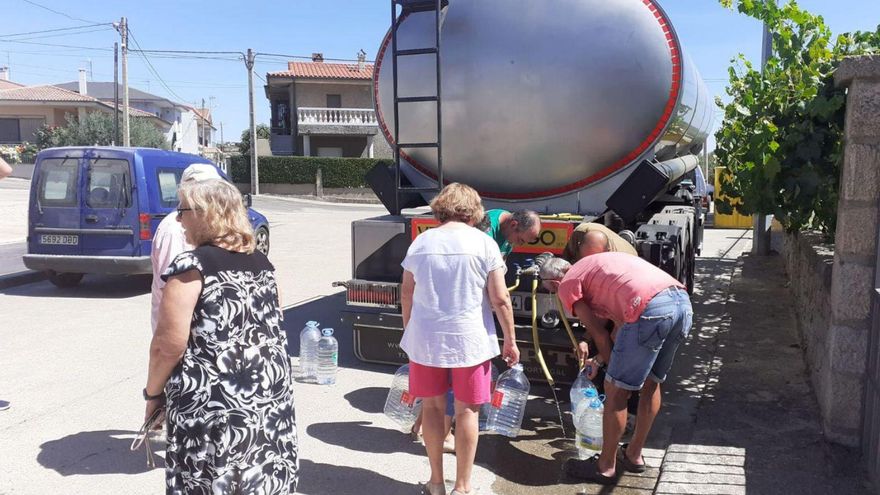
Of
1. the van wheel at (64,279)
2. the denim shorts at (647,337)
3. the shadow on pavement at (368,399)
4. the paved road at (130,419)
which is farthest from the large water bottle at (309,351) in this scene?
the van wheel at (64,279)

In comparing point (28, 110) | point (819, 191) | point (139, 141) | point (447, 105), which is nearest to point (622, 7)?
point (447, 105)

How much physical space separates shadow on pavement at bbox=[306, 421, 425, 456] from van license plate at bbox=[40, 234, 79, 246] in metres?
5.86

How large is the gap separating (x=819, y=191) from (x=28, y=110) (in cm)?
5224

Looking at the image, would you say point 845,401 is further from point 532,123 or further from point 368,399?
point 368,399

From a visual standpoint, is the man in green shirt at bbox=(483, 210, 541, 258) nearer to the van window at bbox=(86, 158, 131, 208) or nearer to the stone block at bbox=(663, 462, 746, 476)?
the stone block at bbox=(663, 462, 746, 476)

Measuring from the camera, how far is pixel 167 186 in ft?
31.2

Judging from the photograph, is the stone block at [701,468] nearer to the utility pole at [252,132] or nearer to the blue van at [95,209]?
the blue van at [95,209]

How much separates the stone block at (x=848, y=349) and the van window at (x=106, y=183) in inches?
313

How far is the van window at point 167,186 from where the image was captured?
30.7ft

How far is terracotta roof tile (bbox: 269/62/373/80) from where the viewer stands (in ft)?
139

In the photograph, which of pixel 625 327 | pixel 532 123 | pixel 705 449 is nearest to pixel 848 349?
pixel 705 449

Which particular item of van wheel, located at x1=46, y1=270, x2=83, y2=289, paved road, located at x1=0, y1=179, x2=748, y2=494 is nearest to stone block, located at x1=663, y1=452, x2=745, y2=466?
paved road, located at x1=0, y1=179, x2=748, y2=494

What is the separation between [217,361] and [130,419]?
2782 millimetres

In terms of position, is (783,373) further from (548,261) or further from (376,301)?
(376,301)
